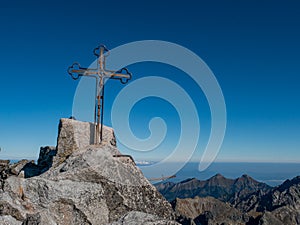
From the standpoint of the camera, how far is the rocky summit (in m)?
7.04

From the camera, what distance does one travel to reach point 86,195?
8.13 metres

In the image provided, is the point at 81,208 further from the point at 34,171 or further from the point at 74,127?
the point at 34,171

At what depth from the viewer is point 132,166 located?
31.5 ft

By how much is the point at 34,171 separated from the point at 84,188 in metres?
5.89

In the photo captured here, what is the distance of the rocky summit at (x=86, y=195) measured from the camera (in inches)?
277

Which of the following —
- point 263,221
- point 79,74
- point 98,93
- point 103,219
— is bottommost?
point 263,221

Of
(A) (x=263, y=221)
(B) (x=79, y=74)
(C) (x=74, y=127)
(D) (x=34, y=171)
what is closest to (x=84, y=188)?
(C) (x=74, y=127)

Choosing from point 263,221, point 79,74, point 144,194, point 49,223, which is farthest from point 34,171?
point 263,221

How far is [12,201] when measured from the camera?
7297mm

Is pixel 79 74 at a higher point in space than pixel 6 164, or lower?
higher

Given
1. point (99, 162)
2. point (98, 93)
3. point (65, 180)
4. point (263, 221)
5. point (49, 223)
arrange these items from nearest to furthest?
point (49, 223) → point (65, 180) → point (99, 162) → point (98, 93) → point (263, 221)

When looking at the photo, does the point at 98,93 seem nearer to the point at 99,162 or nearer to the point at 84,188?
the point at 99,162

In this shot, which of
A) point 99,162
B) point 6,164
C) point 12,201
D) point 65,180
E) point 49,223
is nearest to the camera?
point 49,223

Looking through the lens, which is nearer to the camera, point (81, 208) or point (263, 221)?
point (81, 208)
